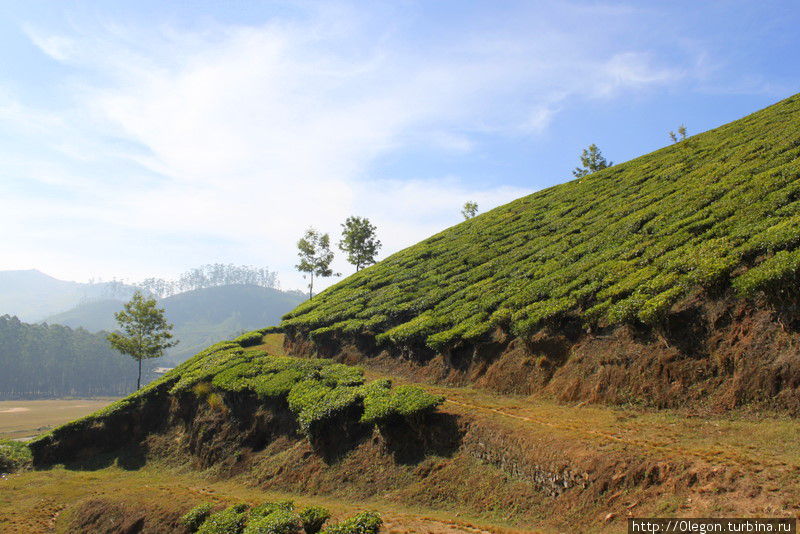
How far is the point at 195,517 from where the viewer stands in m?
14.8

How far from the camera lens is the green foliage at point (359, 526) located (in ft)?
35.4

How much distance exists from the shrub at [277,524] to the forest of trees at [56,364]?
163675mm

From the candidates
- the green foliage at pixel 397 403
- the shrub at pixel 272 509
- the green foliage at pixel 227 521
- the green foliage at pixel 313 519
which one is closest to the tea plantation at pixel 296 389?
the green foliage at pixel 397 403

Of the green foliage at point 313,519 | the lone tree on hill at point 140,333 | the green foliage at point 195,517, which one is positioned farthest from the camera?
the lone tree on hill at point 140,333

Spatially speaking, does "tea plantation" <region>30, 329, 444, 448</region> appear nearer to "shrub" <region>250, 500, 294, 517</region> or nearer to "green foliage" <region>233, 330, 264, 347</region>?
"shrub" <region>250, 500, 294, 517</region>

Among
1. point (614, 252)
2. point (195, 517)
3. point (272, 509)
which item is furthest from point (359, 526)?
point (614, 252)

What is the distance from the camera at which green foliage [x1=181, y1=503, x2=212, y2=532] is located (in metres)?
14.6

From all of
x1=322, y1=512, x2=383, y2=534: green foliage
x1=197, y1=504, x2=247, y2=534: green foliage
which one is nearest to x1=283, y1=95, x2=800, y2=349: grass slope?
x1=322, y1=512, x2=383, y2=534: green foliage

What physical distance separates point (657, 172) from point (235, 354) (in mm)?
32642

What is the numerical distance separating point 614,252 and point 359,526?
16.6 meters

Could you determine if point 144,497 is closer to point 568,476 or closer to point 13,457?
point 13,457

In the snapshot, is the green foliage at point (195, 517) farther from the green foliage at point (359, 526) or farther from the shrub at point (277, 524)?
the green foliage at point (359, 526)

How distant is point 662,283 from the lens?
15.1 m

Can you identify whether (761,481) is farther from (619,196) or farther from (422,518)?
(619,196)
